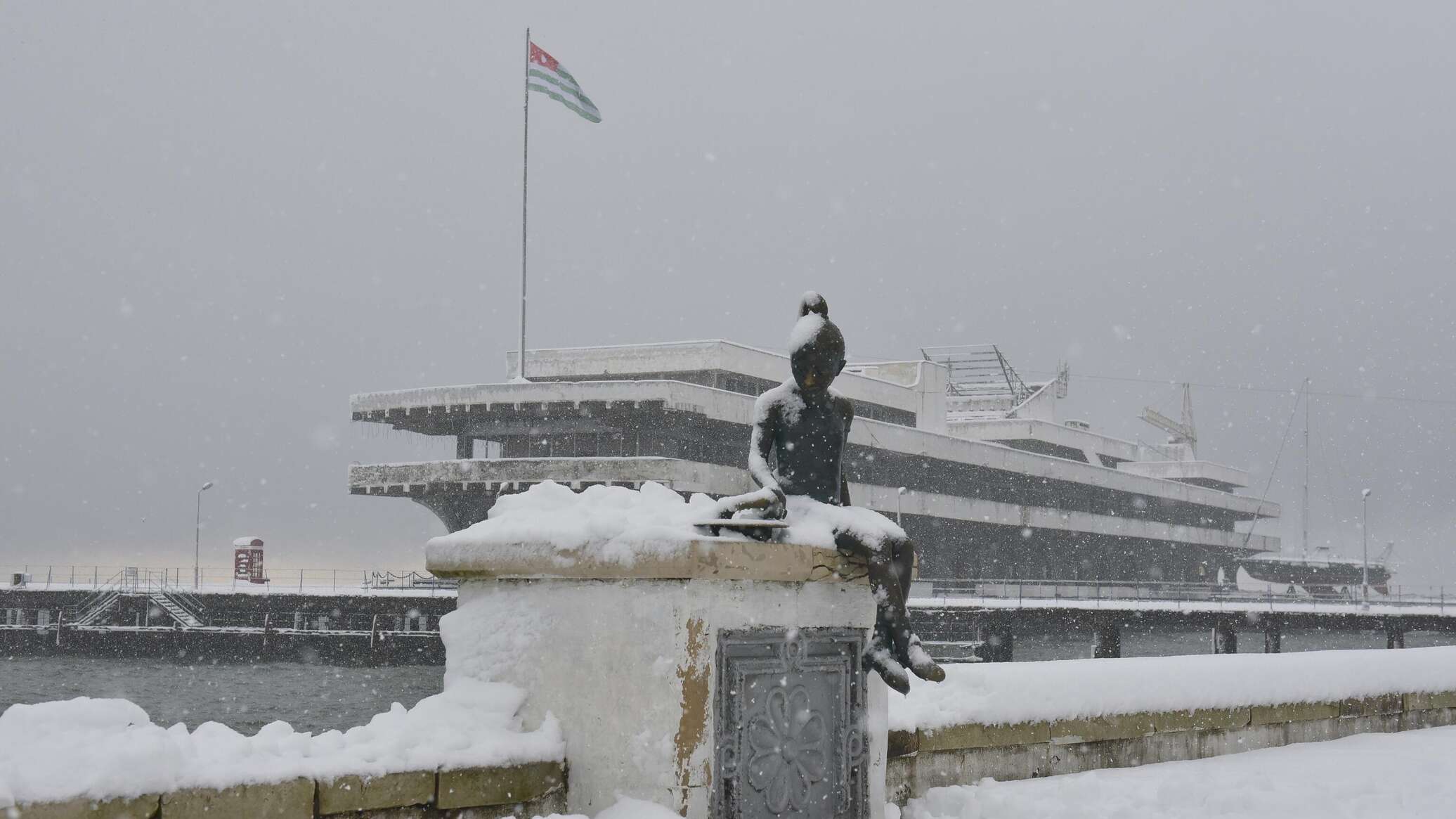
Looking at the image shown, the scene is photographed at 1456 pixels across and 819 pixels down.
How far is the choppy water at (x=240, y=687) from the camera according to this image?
34812mm

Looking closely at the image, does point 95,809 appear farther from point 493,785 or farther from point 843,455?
point 843,455

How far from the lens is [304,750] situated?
12.9 ft

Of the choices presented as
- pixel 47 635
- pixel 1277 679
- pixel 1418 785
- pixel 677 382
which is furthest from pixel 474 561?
pixel 47 635

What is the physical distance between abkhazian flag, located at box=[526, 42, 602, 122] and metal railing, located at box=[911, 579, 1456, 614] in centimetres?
2376

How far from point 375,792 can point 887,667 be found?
180cm

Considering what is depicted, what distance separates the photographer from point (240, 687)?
4266cm

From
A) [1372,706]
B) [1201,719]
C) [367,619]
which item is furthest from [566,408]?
[1201,719]

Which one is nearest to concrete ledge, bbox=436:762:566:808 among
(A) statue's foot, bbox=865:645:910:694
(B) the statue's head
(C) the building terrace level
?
(A) statue's foot, bbox=865:645:910:694

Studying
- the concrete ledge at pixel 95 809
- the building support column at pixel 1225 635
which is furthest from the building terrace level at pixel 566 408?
the concrete ledge at pixel 95 809

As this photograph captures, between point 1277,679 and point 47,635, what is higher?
point 1277,679

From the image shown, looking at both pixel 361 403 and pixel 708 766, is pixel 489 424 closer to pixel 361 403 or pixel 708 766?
pixel 361 403

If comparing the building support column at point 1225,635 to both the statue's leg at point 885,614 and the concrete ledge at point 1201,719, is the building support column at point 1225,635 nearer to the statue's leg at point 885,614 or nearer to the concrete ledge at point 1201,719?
the concrete ledge at point 1201,719

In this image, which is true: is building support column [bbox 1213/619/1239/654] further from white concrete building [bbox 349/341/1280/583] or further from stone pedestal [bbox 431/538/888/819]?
stone pedestal [bbox 431/538/888/819]

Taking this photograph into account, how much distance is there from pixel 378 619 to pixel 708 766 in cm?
5216
